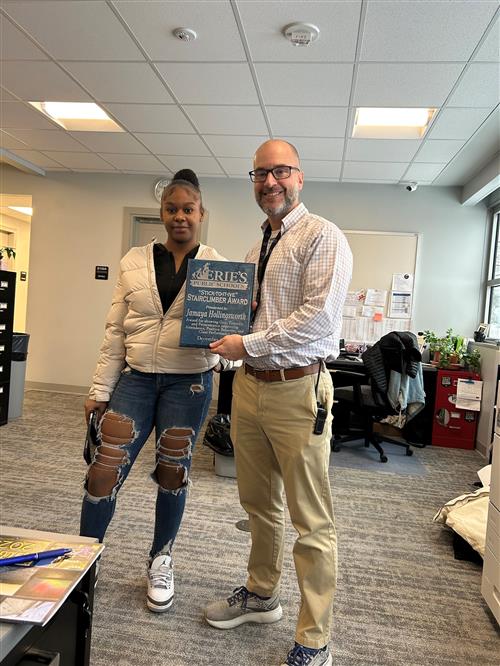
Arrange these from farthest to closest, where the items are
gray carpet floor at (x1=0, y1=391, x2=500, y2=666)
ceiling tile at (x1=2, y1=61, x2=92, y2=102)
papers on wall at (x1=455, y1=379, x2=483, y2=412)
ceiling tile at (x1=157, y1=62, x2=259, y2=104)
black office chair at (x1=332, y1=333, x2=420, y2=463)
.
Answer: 1. papers on wall at (x1=455, y1=379, x2=483, y2=412)
2. black office chair at (x1=332, y1=333, x2=420, y2=463)
3. ceiling tile at (x1=2, y1=61, x2=92, y2=102)
4. ceiling tile at (x1=157, y1=62, x2=259, y2=104)
5. gray carpet floor at (x1=0, y1=391, x2=500, y2=666)

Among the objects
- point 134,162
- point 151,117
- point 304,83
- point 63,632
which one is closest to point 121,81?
point 151,117

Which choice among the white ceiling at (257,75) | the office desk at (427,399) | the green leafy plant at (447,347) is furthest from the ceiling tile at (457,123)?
the office desk at (427,399)

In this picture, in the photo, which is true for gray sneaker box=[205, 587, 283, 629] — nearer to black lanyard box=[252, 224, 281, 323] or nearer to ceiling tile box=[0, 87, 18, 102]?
black lanyard box=[252, 224, 281, 323]

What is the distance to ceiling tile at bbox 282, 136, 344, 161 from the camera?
12.4 ft

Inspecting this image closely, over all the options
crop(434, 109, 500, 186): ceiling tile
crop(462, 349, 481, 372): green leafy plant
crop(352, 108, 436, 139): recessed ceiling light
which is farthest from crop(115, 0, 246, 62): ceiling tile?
crop(462, 349, 481, 372): green leafy plant

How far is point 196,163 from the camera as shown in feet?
15.1

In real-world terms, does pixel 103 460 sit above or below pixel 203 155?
below

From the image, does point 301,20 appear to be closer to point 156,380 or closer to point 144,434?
point 156,380

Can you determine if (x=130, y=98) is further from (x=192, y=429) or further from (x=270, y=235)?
(x=192, y=429)

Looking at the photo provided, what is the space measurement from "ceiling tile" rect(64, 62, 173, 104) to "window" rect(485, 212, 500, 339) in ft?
11.2

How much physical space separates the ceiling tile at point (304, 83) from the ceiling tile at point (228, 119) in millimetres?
253

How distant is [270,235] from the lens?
1.46 m

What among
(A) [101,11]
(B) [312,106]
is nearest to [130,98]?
(A) [101,11]

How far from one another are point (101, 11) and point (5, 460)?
2.71 meters
